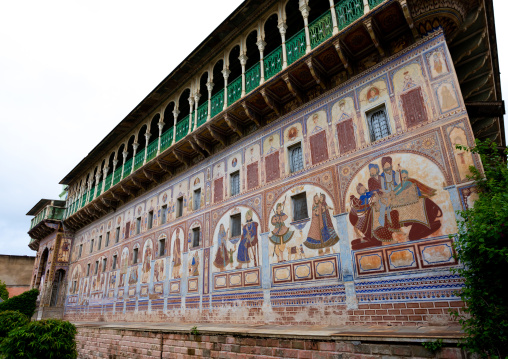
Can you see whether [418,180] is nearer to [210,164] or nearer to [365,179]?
[365,179]

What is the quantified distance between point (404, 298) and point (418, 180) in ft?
8.54

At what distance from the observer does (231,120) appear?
11.9 metres

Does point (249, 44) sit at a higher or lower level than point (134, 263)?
higher

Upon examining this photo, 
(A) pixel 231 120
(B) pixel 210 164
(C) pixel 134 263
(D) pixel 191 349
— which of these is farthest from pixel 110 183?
(D) pixel 191 349

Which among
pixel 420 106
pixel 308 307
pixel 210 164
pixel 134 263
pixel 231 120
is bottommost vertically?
pixel 308 307

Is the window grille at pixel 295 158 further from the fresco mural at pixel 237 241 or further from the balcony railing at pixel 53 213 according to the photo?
the balcony railing at pixel 53 213

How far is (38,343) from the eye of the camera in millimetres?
7594

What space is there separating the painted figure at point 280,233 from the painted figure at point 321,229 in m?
0.71

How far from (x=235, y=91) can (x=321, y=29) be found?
3.83 metres

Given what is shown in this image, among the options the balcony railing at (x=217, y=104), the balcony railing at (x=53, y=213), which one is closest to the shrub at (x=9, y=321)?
the balcony railing at (x=217, y=104)

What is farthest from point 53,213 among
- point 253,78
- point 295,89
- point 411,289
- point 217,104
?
point 411,289

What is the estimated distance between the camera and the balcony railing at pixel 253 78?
11.2 m

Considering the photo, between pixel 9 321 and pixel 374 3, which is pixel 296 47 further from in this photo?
pixel 9 321

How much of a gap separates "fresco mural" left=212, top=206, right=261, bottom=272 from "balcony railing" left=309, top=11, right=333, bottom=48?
18.6 ft
